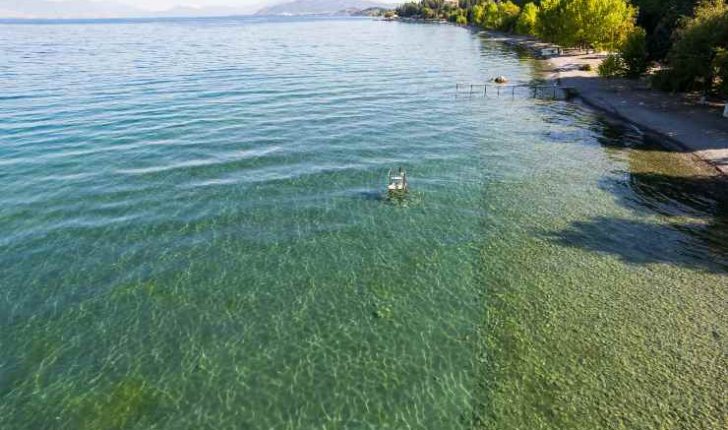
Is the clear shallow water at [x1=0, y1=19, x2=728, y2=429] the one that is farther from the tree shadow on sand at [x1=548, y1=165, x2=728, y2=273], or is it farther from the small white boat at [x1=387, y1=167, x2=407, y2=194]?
the small white boat at [x1=387, y1=167, x2=407, y2=194]

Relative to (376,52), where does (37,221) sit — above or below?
below

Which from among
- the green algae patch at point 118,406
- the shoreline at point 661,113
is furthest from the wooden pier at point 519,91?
the green algae patch at point 118,406

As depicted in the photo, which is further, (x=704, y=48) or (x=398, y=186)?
(x=704, y=48)

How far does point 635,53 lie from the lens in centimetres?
5672

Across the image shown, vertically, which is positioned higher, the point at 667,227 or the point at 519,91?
the point at 519,91

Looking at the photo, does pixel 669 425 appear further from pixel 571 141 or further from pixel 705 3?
pixel 705 3

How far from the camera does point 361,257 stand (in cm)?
2025

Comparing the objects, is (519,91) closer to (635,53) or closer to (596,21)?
(635,53)

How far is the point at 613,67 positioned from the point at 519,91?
15087mm

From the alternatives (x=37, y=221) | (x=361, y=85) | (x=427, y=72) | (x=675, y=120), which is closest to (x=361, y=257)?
(x=37, y=221)

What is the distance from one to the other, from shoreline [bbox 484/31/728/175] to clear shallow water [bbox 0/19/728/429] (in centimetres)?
268

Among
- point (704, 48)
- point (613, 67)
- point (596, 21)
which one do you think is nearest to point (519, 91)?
point (613, 67)

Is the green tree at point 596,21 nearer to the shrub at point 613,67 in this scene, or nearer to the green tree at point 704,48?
the shrub at point 613,67

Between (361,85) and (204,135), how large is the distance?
1098 inches
